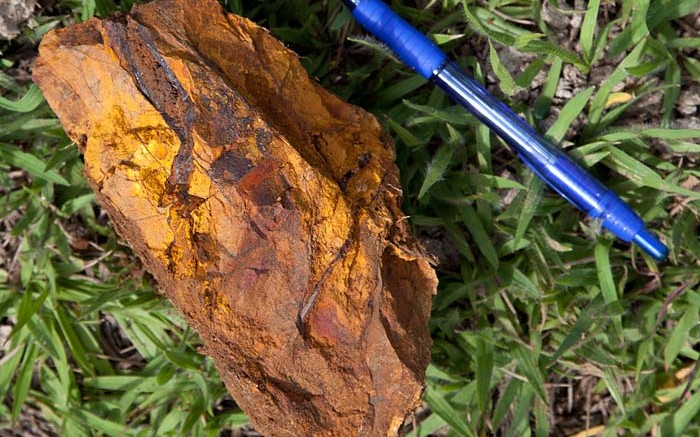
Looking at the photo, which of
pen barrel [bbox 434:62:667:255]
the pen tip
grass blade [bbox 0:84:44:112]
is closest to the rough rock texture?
grass blade [bbox 0:84:44:112]

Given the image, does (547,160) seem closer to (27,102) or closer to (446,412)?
(446,412)

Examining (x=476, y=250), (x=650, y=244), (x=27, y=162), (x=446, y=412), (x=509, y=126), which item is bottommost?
(x=446, y=412)

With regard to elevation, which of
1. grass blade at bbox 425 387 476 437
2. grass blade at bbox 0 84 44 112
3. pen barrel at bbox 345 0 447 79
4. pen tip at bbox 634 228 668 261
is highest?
pen barrel at bbox 345 0 447 79

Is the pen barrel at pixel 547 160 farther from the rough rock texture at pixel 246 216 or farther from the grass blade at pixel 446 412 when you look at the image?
the grass blade at pixel 446 412

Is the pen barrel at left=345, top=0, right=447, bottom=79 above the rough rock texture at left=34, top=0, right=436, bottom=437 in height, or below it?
above

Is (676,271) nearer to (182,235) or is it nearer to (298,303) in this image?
(298,303)

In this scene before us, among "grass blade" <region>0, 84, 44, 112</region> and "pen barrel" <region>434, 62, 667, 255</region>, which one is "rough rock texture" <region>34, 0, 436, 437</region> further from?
"pen barrel" <region>434, 62, 667, 255</region>

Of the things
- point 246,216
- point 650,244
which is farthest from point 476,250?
point 246,216

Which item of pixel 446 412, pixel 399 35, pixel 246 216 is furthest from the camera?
pixel 446 412
